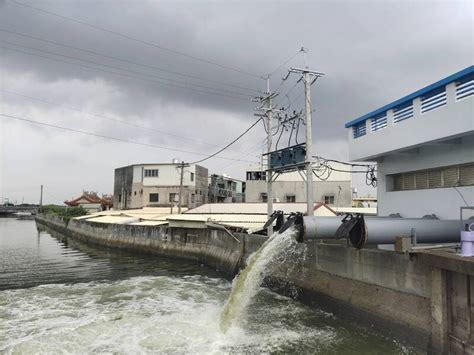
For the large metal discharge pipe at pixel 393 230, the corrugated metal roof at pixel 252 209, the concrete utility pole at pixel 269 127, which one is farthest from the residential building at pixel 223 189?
the large metal discharge pipe at pixel 393 230

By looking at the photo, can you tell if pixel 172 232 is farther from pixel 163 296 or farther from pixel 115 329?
pixel 115 329

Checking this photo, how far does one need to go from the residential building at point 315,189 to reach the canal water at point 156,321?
3162cm

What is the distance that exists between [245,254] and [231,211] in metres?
10.6

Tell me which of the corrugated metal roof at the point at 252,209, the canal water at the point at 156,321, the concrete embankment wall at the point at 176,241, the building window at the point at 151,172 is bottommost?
the canal water at the point at 156,321

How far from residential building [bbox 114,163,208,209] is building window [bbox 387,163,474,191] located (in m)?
41.8

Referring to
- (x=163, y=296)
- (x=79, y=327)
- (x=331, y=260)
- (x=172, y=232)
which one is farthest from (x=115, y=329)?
(x=172, y=232)

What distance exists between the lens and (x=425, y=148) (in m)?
13.1

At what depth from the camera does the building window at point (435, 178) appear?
1150 cm

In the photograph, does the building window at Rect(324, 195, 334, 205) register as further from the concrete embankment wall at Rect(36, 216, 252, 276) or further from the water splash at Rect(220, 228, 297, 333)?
the water splash at Rect(220, 228, 297, 333)

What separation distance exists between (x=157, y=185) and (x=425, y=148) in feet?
155

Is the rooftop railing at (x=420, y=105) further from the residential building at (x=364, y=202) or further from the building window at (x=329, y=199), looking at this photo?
the residential building at (x=364, y=202)

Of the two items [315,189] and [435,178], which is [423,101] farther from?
[315,189]

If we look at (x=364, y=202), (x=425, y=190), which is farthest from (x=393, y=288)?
(x=364, y=202)

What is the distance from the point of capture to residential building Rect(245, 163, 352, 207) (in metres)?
49.1
